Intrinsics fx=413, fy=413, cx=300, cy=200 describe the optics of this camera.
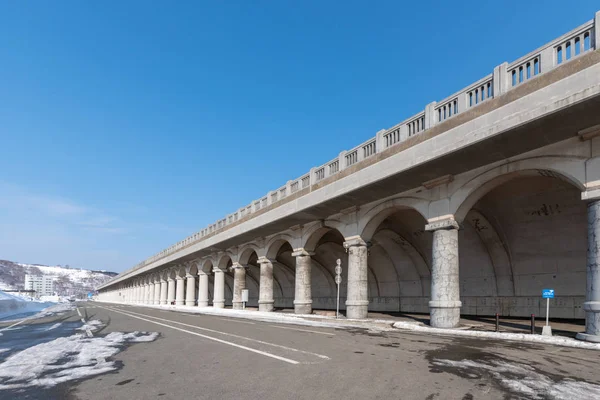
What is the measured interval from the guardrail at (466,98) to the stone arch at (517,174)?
7.75 feet

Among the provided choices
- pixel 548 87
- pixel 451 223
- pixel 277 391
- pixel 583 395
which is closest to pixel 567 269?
pixel 451 223

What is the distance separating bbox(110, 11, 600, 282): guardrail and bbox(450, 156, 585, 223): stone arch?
93.0 inches

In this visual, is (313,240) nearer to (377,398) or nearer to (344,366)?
(344,366)

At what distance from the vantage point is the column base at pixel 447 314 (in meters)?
14.5

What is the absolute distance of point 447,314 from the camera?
47.7ft

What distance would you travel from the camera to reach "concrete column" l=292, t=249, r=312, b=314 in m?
24.1

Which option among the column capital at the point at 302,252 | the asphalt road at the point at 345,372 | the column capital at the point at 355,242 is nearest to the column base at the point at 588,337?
the asphalt road at the point at 345,372

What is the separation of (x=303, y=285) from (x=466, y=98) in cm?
1458

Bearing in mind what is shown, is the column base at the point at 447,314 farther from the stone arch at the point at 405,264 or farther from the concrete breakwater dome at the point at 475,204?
the stone arch at the point at 405,264

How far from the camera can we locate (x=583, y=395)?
17.1 ft

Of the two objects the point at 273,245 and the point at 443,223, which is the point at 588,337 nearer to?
the point at 443,223

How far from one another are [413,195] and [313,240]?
29.9 feet

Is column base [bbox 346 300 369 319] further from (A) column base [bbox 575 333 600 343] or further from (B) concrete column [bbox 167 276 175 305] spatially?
(B) concrete column [bbox 167 276 175 305]

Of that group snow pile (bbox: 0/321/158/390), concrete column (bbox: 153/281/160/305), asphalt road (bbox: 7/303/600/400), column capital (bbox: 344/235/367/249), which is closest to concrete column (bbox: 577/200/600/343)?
asphalt road (bbox: 7/303/600/400)
